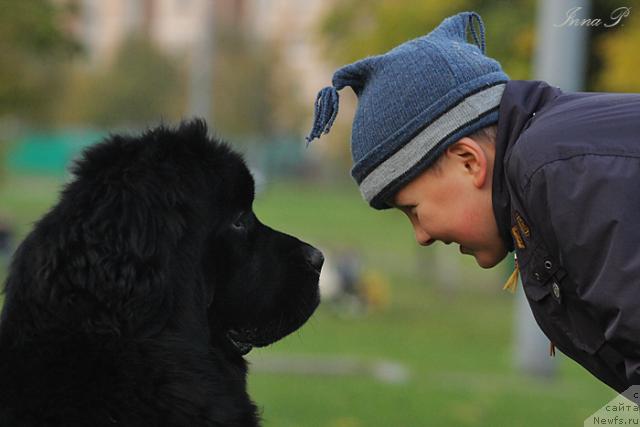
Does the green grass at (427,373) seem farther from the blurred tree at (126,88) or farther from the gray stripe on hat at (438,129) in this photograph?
the blurred tree at (126,88)

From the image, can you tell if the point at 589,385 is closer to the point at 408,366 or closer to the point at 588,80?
the point at 408,366

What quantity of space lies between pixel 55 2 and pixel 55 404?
13193mm

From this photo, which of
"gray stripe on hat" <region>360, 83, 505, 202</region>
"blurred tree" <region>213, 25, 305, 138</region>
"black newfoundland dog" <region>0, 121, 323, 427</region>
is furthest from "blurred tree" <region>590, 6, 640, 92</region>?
"blurred tree" <region>213, 25, 305, 138</region>

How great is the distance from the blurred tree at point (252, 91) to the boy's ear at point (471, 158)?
46740 mm

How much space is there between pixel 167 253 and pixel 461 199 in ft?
2.94

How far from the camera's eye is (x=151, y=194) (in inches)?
126

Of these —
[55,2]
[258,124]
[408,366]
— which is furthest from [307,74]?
[408,366]

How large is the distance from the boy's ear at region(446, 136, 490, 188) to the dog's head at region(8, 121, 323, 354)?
0.75 meters

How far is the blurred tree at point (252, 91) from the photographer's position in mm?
51031

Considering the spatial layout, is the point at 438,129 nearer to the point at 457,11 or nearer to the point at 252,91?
the point at 457,11

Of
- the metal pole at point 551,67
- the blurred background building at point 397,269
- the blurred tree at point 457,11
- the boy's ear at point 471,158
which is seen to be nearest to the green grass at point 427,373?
the blurred background building at point 397,269

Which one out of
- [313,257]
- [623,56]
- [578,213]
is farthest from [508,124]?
[623,56]

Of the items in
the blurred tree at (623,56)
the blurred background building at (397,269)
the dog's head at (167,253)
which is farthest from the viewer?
the blurred tree at (623,56)

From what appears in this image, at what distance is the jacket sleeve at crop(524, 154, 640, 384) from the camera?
2.75 metres
